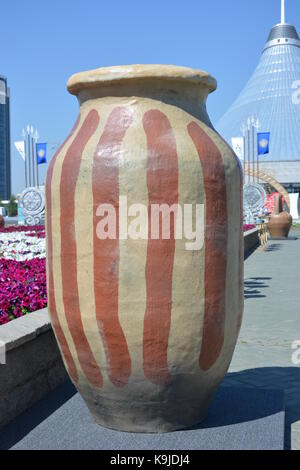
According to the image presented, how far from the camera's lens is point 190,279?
10.6 feet

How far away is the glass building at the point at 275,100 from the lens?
236 feet

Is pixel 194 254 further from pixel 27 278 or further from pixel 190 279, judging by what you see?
pixel 27 278

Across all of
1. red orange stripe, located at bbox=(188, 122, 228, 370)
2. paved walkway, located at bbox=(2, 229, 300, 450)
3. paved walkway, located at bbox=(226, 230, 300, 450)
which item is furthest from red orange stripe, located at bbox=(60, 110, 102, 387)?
paved walkway, located at bbox=(226, 230, 300, 450)

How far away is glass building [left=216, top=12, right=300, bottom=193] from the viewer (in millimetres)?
71812

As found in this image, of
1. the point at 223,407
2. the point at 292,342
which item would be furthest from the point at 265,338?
the point at 223,407

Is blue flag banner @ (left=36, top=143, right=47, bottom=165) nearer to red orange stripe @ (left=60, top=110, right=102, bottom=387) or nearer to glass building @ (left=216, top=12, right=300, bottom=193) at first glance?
red orange stripe @ (left=60, top=110, right=102, bottom=387)

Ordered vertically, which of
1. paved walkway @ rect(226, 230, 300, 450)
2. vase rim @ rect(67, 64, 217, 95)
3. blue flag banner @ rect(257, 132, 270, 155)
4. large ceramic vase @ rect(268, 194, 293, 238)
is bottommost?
paved walkway @ rect(226, 230, 300, 450)

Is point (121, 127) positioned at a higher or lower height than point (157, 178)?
higher

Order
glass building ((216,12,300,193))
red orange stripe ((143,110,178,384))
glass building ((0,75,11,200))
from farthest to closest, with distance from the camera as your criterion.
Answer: glass building ((0,75,11,200)), glass building ((216,12,300,193)), red orange stripe ((143,110,178,384))

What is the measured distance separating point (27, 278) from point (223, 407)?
103 inches

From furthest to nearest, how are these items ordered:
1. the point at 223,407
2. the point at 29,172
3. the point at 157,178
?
1. the point at 29,172
2. the point at 223,407
3. the point at 157,178

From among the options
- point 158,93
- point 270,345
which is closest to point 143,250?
point 158,93

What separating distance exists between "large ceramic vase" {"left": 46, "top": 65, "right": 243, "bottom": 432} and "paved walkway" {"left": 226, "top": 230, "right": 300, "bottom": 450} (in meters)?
0.86

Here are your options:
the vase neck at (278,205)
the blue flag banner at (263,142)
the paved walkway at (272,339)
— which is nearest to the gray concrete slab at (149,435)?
the paved walkway at (272,339)
